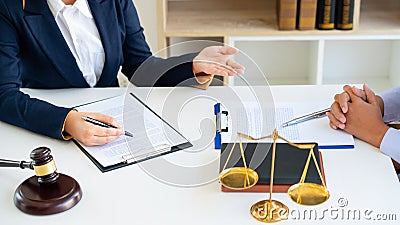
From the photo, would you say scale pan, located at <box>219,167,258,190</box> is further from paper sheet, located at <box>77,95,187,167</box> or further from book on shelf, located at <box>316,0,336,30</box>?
book on shelf, located at <box>316,0,336,30</box>

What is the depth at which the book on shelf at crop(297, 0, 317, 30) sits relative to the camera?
7.70 feet

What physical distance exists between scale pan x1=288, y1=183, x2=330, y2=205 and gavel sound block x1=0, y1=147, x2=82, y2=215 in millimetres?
412

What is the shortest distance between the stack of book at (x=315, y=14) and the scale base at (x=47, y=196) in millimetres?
1442

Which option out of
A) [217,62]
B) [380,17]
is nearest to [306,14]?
[380,17]

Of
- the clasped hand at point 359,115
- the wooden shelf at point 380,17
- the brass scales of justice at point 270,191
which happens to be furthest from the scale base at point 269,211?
the wooden shelf at point 380,17

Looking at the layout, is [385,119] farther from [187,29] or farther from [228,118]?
[187,29]

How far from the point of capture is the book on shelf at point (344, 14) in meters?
2.35

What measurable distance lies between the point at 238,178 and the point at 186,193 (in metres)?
0.11

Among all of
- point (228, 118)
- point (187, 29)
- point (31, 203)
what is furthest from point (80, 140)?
point (187, 29)

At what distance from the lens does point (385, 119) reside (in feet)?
4.74

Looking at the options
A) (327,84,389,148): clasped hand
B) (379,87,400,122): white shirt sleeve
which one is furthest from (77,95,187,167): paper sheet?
(379,87,400,122): white shirt sleeve

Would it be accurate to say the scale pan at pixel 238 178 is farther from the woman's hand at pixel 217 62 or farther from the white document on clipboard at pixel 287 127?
the woman's hand at pixel 217 62

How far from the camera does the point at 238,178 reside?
3.70 ft

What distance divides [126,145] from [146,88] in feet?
1.13
